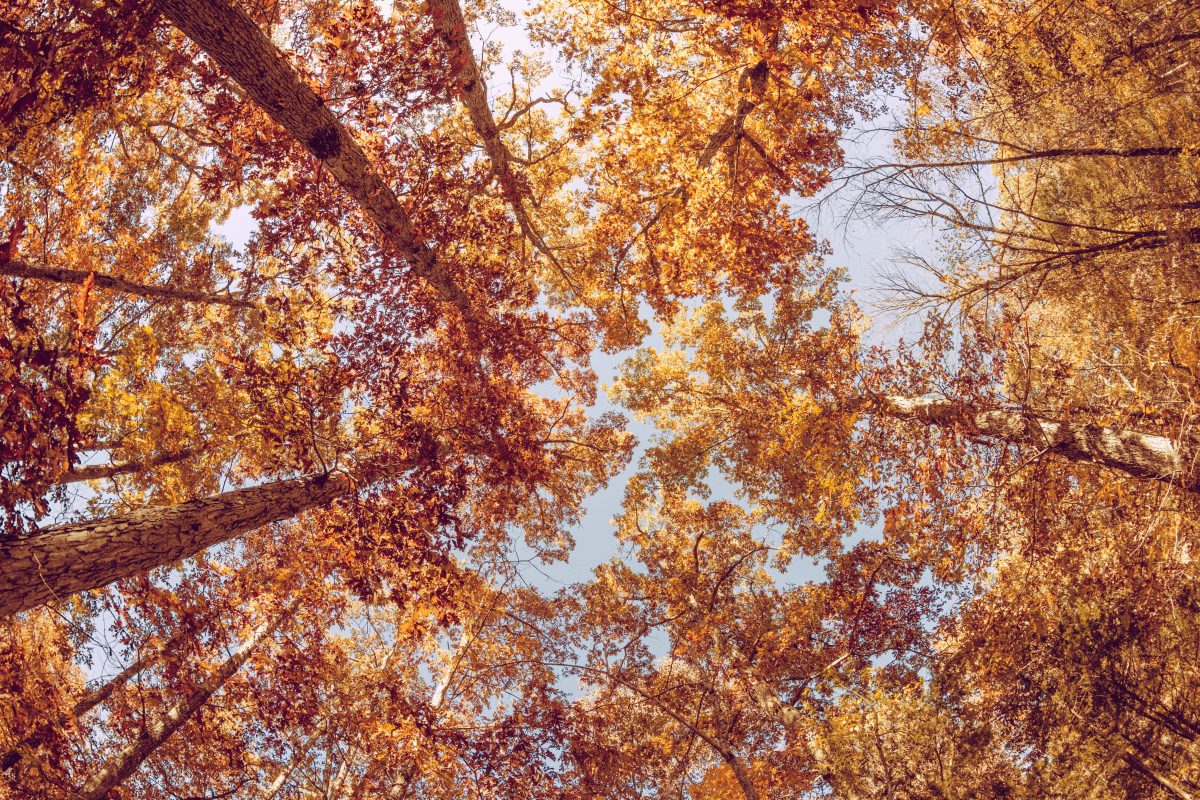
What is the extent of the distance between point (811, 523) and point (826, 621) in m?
2.22

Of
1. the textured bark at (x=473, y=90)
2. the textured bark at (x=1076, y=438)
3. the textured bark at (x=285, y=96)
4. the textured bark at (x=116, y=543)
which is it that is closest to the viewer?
the textured bark at (x=116, y=543)

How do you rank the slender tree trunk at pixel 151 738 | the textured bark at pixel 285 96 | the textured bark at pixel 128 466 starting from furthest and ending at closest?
the textured bark at pixel 128 466 → the slender tree trunk at pixel 151 738 → the textured bark at pixel 285 96

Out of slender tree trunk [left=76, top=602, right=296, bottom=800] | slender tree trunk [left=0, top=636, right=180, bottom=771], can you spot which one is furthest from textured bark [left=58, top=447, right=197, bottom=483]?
slender tree trunk [left=76, top=602, right=296, bottom=800]

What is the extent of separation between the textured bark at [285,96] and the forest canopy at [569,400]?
0.10 feet

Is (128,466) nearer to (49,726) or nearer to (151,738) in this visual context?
(151,738)

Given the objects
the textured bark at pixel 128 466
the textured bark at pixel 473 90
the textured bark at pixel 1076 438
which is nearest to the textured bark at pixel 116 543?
the textured bark at pixel 128 466

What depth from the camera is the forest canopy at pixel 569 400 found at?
4.76 meters

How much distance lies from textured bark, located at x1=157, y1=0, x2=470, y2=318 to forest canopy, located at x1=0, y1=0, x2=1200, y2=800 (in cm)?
3

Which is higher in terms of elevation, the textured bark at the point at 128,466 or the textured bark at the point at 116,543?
the textured bark at the point at 128,466

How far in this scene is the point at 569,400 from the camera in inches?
307

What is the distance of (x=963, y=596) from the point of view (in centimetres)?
885

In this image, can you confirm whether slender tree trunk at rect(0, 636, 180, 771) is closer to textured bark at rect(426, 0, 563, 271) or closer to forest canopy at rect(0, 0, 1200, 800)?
forest canopy at rect(0, 0, 1200, 800)

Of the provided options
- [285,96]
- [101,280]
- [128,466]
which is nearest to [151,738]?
[128,466]

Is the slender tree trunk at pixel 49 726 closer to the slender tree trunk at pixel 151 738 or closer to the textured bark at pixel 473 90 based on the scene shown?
the slender tree trunk at pixel 151 738
